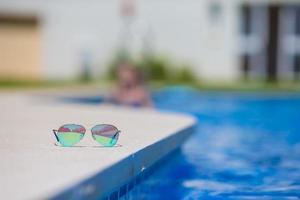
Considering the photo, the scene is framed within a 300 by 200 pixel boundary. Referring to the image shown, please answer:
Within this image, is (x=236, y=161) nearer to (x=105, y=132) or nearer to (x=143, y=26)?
(x=105, y=132)

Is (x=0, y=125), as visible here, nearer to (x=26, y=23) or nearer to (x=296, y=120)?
(x=296, y=120)

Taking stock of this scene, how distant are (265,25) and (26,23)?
6.78 meters

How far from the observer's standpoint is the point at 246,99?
16.2 meters

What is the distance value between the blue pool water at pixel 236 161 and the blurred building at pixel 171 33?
9.11 metres

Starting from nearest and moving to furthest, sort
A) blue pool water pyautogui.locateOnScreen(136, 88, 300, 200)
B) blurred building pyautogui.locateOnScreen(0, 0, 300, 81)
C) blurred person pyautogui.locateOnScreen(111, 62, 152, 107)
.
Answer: blue pool water pyautogui.locateOnScreen(136, 88, 300, 200) → blurred person pyautogui.locateOnScreen(111, 62, 152, 107) → blurred building pyautogui.locateOnScreen(0, 0, 300, 81)

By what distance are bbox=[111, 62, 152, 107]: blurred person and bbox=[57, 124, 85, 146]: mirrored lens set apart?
6051mm

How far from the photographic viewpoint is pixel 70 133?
488 centimetres

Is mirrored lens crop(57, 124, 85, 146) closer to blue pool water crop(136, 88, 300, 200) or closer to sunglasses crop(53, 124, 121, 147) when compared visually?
sunglasses crop(53, 124, 121, 147)

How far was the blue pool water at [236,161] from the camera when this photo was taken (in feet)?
18.9

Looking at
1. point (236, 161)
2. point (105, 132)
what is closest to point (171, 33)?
point (236, 161)

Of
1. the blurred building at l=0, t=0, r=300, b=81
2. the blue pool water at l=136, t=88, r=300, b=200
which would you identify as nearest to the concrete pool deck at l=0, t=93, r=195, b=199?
the blue pool water at l=136, t=88, r=300, b=200

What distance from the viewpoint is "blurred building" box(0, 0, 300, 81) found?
23.1 metres

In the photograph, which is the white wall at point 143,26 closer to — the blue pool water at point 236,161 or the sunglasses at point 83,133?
the blue pool water at point 236,161

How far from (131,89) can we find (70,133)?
20.9ft
